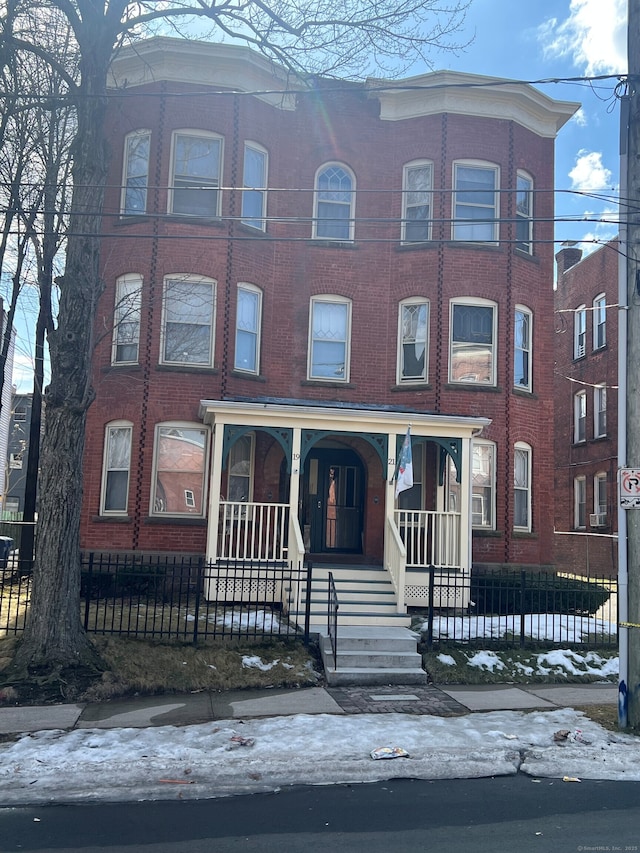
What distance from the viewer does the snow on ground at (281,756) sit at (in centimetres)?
669

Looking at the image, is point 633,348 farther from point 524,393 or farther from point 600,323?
point 600,323

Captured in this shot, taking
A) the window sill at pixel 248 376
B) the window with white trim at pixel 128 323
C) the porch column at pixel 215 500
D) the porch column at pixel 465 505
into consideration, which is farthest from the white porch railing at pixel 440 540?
the window with white trim at pixel 128 323

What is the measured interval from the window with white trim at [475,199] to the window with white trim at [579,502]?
13.4 metres

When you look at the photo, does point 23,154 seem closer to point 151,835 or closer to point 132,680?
point 132,680

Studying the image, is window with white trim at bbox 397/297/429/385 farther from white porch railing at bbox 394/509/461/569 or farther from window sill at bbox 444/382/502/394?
white porch railing at bbox 394/509/461/569

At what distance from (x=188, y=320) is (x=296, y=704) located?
10.1 m

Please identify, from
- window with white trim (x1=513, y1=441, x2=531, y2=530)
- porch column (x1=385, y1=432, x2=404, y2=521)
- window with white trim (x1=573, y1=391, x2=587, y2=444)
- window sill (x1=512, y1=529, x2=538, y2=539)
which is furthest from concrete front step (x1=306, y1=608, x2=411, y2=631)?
window with white trim (x1=573, y1=391, x2=587, y2=444)

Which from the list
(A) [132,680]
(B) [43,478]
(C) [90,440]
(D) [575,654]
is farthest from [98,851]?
(C) [90,440]

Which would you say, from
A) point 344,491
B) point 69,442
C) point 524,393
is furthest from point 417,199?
point 69,442

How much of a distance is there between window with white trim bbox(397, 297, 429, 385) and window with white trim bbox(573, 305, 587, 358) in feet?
44.2

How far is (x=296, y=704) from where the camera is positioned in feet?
31.3

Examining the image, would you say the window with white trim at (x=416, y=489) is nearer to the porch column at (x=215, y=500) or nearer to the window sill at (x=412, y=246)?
the window sill at (x=412, y=246)

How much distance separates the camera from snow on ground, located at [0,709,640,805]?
263 inches

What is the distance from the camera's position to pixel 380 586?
555 inches
